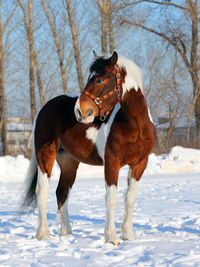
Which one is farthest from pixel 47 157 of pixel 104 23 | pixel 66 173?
pixel 104 23

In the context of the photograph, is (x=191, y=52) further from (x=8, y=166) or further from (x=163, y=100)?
(x=8, y=166)

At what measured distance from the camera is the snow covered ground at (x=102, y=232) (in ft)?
10.2

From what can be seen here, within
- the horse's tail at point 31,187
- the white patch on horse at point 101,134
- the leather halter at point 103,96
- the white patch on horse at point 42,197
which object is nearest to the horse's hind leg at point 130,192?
the white patch on horse at point 101,134

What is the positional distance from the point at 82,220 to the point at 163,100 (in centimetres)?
1592

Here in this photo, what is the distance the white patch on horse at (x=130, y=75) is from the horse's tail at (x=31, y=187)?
1694 mm

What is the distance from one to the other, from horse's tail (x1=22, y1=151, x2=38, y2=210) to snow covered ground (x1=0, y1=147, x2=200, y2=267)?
0.15 metres

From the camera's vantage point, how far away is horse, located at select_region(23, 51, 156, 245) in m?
3.48

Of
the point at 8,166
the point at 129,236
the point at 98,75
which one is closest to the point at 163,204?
the point at 129,236

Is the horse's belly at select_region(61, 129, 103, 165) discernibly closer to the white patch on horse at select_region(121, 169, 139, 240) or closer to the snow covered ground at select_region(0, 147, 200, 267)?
the white patch on horse at select_region(121, 169, 139, 240)

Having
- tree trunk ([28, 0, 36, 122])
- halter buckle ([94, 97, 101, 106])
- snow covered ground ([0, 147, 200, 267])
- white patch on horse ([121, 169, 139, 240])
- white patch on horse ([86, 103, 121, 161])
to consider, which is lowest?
snow covered ground ([0, 147, 200, 267])

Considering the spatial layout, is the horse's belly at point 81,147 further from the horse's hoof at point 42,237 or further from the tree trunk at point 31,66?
the tree trunk at point 31,66

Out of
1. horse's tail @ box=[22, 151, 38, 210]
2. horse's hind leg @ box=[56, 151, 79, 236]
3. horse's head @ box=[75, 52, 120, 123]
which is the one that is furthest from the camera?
horse's tail @ box=[22, 151, 38, 210]

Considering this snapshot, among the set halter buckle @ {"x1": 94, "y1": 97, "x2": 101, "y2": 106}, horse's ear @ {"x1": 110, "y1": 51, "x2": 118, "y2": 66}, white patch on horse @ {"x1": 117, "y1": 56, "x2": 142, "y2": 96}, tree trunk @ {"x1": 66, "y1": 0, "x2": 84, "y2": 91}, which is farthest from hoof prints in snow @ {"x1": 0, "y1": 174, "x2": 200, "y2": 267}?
tree trunk @ {"x1": 66, "y1": 0, "x2": 84, "y2": 91}

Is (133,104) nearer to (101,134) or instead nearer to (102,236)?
(101,134)
